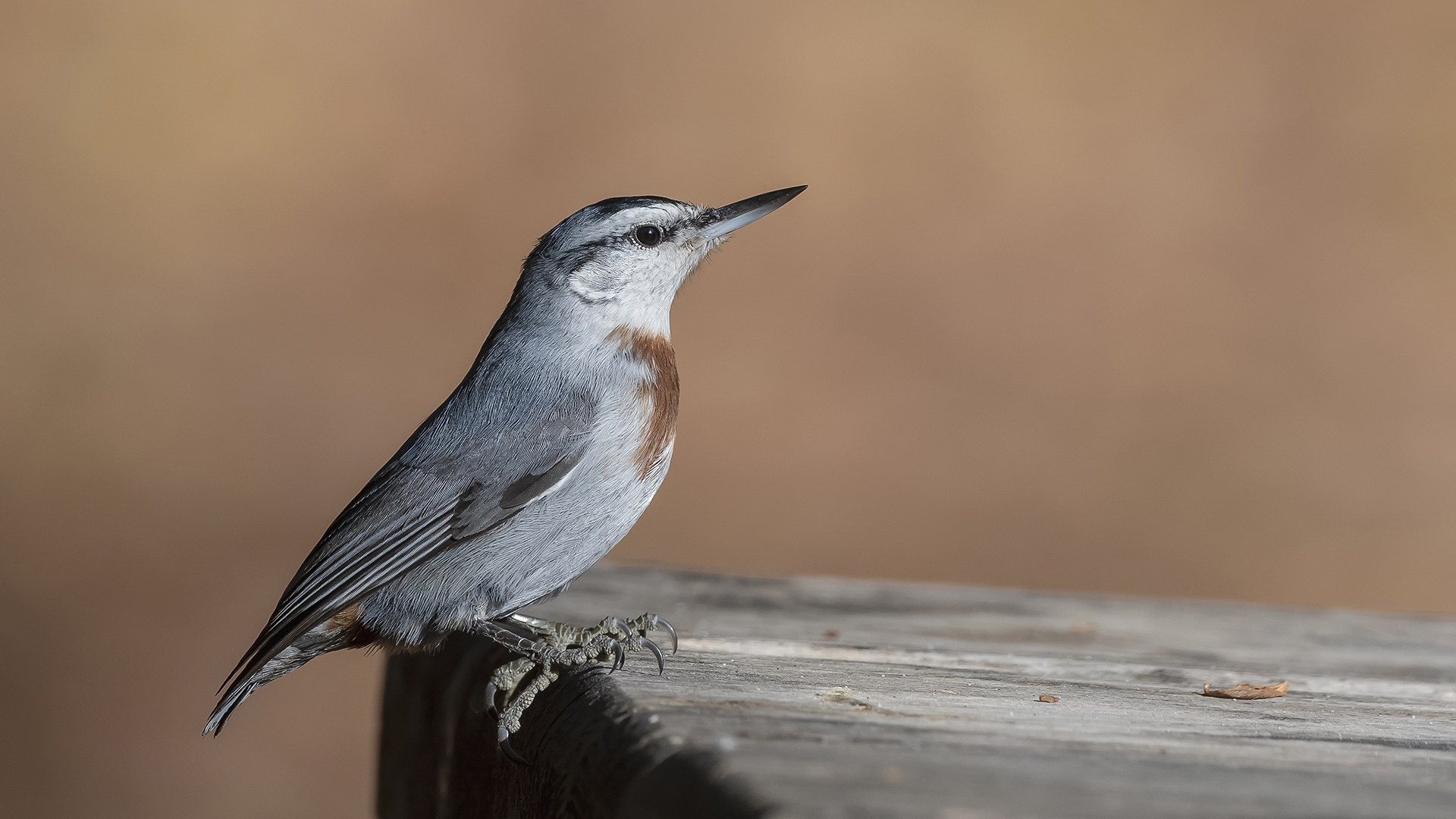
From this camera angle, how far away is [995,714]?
146 centimetres

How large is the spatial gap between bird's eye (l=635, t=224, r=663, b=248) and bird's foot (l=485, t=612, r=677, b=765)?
826 mm

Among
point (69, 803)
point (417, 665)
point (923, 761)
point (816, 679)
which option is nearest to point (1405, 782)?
point (923, 761)

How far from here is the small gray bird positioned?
201 cm

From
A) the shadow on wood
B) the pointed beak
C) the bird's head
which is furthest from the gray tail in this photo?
the pointed beak

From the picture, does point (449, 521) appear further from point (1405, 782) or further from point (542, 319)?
point (1405, 782)

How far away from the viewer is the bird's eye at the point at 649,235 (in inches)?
99.0

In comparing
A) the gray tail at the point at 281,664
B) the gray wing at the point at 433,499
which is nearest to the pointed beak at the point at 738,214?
the gray wing at the point at 433,499

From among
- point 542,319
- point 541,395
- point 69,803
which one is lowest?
point 69,803

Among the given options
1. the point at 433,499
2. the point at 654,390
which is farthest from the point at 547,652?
the point at 654,390

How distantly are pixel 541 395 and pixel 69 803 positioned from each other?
11.4 feet

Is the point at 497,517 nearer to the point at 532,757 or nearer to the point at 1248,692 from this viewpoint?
the point at 532,757

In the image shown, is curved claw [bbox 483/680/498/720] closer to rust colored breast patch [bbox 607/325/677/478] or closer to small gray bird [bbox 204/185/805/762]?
small gray bird [bbox 204/185/805/762]

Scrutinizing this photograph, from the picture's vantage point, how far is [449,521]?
2057 millimetres

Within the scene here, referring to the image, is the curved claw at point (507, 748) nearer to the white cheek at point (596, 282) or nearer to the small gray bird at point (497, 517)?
the small gray bird at point (497, 517)
